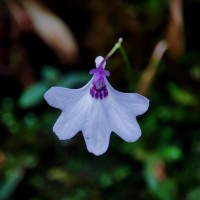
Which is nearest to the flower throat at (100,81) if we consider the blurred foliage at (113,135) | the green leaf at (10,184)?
the blurred foliage at (113,135)

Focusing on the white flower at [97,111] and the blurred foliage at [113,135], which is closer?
the white flower at [97,111]

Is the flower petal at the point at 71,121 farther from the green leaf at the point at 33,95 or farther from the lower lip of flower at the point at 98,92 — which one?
the green leaf at the point at 33,95

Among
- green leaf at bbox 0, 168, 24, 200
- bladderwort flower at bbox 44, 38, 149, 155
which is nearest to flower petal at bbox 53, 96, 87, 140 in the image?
bladderwort flower at bbox 44, 38, 149, 155

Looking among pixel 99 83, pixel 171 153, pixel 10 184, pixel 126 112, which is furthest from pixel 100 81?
pixel 10 184

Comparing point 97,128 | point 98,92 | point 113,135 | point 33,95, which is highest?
point 33,95

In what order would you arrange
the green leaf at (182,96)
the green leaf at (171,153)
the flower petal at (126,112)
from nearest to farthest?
the flower petal at (126,112) < the green leaf at (171,153) < the green leaf at (182,96)

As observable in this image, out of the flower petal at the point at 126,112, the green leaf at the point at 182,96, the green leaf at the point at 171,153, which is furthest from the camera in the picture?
the green leaf at the point at 182,96

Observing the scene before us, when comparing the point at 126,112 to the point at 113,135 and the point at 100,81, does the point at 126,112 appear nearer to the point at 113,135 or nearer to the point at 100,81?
the point at 100,81
